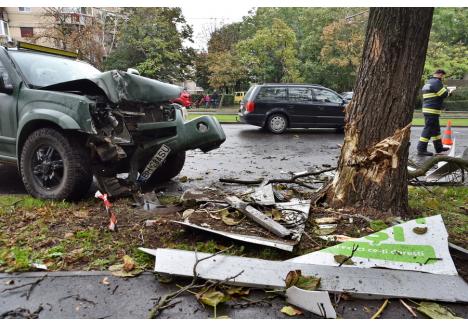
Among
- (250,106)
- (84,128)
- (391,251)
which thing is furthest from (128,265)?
(250,106)

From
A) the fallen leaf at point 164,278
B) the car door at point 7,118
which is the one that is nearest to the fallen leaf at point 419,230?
the fallen leaf at point 164,278

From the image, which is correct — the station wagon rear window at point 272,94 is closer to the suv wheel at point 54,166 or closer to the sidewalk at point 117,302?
the suv wheel at point 54,166

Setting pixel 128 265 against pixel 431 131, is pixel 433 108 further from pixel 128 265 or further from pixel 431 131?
pixel 128 265

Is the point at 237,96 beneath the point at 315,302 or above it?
beneath

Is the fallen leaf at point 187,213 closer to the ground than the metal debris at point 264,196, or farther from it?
closer to the ground

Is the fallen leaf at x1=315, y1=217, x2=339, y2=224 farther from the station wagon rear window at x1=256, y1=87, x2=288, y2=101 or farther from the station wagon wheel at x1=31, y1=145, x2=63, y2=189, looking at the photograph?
the station wagon rear window at x1=256, y1=87, x2=288, y2=101

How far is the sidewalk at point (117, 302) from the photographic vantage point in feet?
6.81

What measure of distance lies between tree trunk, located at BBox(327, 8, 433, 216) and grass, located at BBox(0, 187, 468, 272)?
0.39 metres

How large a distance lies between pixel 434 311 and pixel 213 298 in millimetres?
1295

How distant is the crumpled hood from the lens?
372 cm

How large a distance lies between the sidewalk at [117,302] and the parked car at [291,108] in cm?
946

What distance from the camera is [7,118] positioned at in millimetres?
4410

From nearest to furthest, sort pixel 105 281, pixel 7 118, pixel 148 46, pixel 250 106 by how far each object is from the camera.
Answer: pixel 105 281, pixel 7 118, pixel 250 106, pixel 148 46
